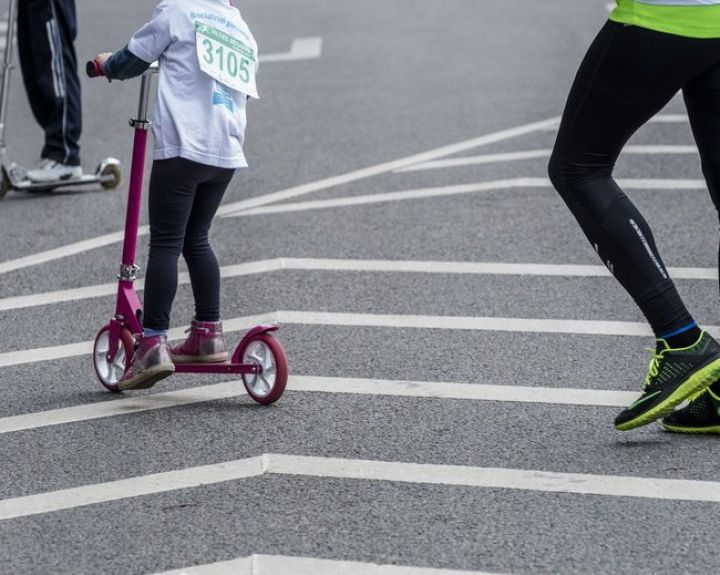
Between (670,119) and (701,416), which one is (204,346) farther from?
(670,119)

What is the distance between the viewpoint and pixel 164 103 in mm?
5066

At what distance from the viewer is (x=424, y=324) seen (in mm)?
6160

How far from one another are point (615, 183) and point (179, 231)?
1.52m

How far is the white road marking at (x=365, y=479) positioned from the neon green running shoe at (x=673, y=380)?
0.31 meters

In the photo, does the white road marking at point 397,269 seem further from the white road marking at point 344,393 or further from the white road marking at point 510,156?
the white road marking at point 510,156

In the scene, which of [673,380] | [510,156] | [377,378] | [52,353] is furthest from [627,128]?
[510,156]

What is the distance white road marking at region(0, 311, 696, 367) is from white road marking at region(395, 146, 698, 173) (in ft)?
9.67

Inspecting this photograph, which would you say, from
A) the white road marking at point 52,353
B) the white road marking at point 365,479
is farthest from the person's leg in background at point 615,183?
the white road marking at point 52,353

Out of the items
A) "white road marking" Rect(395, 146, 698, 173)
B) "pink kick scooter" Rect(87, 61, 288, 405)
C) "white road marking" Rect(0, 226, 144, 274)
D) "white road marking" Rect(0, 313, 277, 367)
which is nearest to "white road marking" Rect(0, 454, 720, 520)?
"pink kick scooter" Rect(87, 61, 288, 405)

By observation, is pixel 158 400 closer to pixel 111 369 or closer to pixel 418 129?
pixel 111 369

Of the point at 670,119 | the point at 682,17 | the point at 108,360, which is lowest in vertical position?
the point at 108,360

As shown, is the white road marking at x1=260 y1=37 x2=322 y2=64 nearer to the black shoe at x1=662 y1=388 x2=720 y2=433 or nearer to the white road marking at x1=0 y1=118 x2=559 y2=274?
the white road marking at x1=0 y1=118 x2=559 y2=274

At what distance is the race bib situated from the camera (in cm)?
501

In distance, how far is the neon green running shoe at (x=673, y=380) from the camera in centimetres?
466
